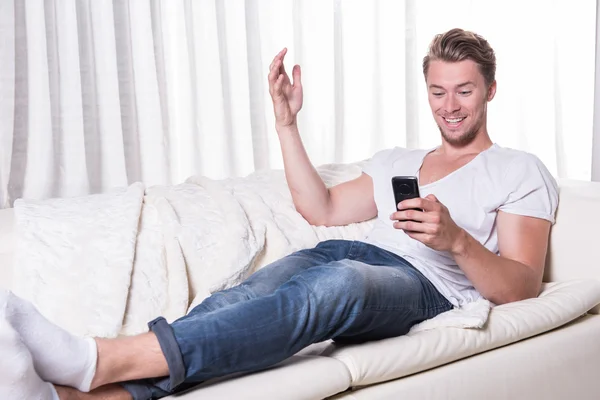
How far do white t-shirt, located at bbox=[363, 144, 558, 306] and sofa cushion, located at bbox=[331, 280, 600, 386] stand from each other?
0.43ft

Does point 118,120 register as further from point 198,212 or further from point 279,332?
point 279,332

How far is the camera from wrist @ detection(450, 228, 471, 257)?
1560 mm

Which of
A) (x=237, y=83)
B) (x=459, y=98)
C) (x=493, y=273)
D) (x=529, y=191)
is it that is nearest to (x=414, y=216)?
(x=493, y=273)

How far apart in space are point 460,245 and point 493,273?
112mm

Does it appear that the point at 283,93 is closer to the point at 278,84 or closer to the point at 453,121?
the point at 278,84

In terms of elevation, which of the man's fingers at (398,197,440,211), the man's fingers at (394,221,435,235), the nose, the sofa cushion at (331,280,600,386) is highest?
the nose

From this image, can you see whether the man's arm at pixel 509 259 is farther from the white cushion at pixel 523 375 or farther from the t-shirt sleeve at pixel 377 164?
the t-shirt sleeve at pixel 377 164

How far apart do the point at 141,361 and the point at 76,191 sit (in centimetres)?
188

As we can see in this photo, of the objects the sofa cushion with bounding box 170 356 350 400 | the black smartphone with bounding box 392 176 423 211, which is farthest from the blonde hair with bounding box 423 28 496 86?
the sofa cushion with bounding box 170 356 350 400

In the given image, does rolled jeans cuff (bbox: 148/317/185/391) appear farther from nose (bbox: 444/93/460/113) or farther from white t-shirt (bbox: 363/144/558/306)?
nose (bbox: 444/93/460/113)

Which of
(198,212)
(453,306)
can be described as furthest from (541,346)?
(198,212)

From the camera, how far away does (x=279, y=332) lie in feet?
4.41

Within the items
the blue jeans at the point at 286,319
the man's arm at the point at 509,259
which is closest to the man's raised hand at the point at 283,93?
the blue jeans at the point at 286,319

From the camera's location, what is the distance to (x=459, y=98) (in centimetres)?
189
